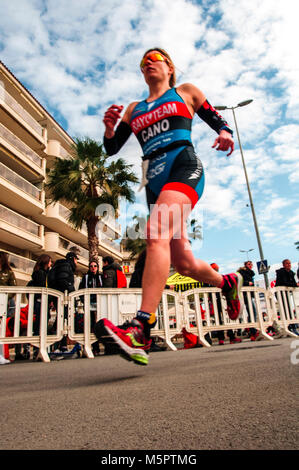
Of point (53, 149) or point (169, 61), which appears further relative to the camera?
point (53, 149)

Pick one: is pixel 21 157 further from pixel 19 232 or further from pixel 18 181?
pixel 19 232

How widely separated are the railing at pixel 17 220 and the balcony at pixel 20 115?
7675 millimetres

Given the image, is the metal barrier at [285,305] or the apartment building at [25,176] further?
the apartment building at [25,176]

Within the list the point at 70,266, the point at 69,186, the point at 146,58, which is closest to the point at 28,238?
the point at 69,186

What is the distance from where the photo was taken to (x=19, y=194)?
26672mm

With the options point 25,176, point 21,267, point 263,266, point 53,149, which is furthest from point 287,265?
point 53,149

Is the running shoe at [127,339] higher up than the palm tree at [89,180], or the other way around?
the palm tree at [89,180]

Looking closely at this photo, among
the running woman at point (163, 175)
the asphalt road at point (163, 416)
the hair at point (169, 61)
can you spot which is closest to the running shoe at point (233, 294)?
the running woman at point (163, 175)

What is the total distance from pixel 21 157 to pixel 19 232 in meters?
6.21

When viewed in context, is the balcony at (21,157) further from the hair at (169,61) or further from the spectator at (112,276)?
the hair at (169,61)

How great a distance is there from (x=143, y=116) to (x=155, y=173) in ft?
1.65

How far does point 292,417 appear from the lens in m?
1.08

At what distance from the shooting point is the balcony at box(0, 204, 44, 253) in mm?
24953

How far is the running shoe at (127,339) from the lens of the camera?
202cm
